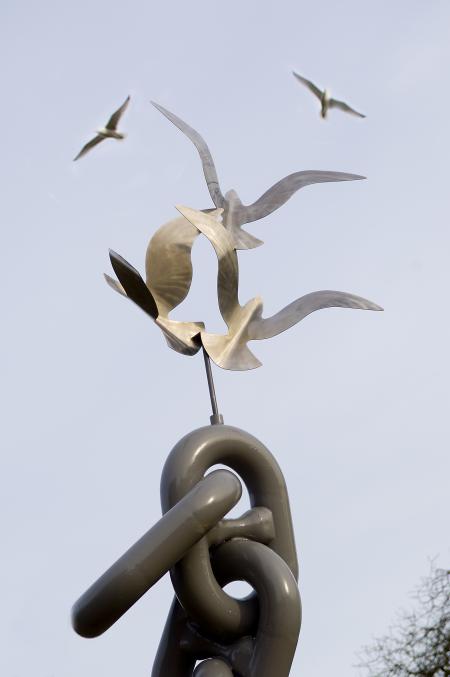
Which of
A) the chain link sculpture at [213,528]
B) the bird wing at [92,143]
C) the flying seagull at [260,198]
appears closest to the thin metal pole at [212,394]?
the chain link sculpture at [213,528]

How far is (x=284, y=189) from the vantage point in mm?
5555

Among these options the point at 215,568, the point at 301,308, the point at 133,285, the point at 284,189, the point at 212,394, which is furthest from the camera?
the point at 284,189

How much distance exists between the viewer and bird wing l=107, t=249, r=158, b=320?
4.70m

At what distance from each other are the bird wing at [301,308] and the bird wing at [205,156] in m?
0.66

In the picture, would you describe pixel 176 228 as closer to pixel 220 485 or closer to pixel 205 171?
pixel 205 171

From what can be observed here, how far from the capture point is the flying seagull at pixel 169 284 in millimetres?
4945

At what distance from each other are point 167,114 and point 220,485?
1980 millimetres

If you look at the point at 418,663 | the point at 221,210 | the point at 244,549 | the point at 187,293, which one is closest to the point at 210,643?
the point at 244,549

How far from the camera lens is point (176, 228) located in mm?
5238

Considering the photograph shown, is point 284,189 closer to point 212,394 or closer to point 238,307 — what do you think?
point 238,307

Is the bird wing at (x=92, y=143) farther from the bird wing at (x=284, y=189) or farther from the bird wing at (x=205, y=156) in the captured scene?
the bird wing at (x=284, y=189)

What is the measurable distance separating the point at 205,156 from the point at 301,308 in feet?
3.05

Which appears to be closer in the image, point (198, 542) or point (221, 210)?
point (198, 542)

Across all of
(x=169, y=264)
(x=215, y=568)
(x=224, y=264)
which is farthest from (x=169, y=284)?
(x=215, y=568)
